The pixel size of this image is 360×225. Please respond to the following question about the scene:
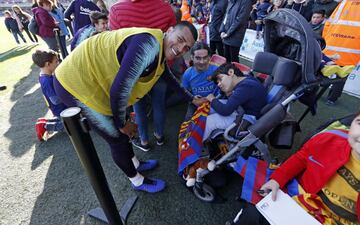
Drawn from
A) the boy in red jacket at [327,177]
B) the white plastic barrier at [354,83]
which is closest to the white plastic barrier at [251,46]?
the white plastic barrier at [354,83]

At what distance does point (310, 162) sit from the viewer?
1.17m

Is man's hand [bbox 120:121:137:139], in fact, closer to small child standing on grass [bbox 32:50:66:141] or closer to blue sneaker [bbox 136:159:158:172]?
blue sneaker [bbox 136:159:158:172]

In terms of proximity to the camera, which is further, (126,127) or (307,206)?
(126,127)

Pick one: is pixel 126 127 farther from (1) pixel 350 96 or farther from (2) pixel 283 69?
(1) pixel 350 96

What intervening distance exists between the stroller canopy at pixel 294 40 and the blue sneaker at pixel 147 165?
157 centimetres

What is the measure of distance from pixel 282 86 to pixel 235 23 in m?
1.89

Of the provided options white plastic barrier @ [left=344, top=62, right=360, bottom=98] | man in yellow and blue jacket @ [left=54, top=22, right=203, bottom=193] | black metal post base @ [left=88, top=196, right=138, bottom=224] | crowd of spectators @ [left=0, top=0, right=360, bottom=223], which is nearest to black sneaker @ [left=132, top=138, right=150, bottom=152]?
crowd of spectators @ [left=0, top=0, right=360, bottom=223]

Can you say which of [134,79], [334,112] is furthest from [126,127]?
[334,112]

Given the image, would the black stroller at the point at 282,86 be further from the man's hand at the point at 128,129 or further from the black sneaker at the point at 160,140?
the black sneaker at the point at 160,140

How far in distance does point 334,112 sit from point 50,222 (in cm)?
379

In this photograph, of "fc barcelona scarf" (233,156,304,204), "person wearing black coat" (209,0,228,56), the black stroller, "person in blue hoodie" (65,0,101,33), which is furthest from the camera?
"person wearing black coat" (209,0,228,56)

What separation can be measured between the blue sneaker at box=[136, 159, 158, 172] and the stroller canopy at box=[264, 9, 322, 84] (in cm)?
157

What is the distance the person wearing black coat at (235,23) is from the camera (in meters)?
3.17

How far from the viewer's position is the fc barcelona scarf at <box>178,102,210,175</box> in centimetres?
176
